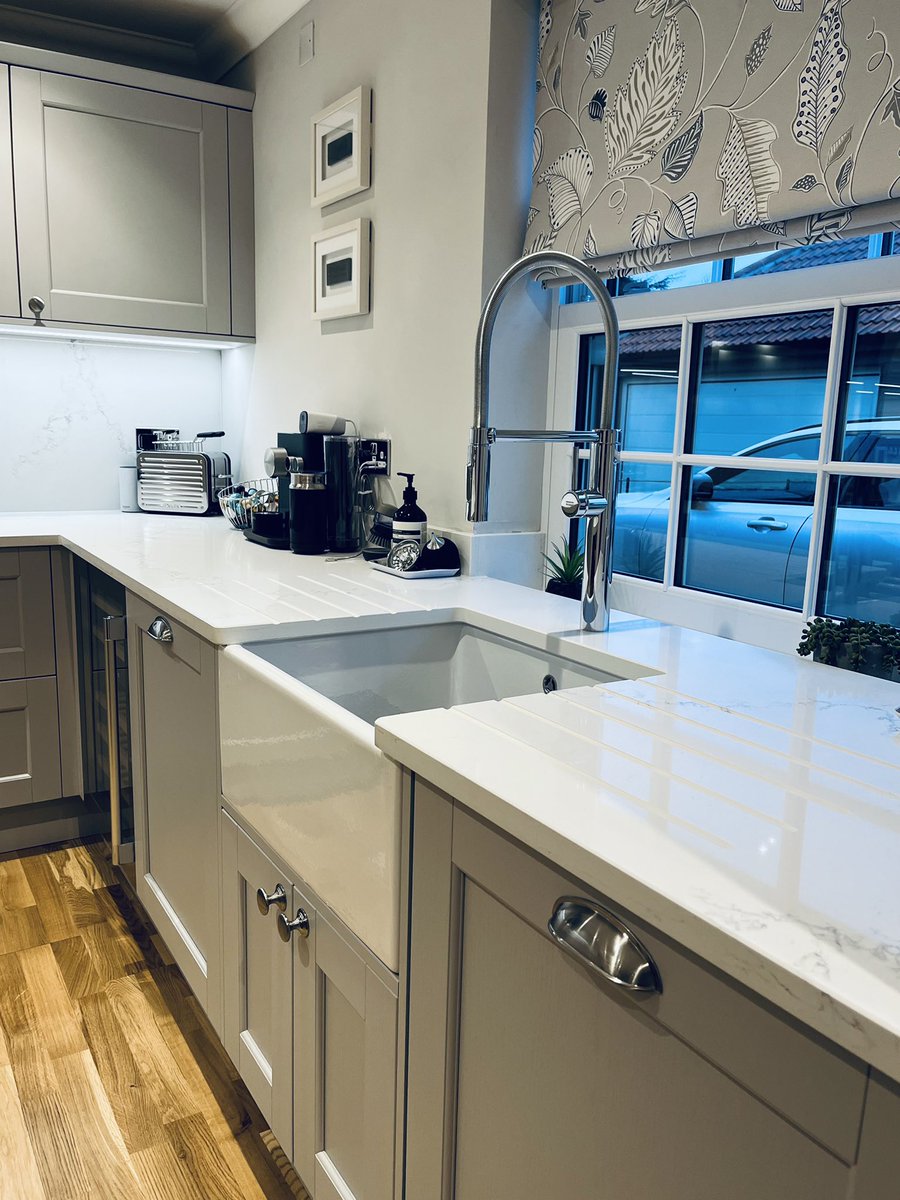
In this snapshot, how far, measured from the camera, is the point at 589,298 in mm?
1938

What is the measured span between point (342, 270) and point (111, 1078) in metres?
1.86

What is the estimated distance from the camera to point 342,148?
233 centimetres

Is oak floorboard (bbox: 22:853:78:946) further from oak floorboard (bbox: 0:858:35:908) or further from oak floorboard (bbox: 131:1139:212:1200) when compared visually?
oak floorboard (bbox: 131:1139:212:1200)

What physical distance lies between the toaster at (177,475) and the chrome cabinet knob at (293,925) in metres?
1.87

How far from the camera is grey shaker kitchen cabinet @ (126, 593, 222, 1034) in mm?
1534

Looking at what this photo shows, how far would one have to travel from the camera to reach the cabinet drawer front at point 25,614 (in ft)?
7.80

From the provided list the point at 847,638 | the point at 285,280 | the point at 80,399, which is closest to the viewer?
the point at 847,638

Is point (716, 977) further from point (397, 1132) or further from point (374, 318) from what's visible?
point (374, 318)

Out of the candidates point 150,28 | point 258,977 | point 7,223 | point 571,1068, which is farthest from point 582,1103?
point 150,28

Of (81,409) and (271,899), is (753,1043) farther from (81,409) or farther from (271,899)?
(81,409)

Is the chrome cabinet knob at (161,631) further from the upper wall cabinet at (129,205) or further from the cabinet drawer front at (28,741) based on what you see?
the upper wall cabinet at (129,205)

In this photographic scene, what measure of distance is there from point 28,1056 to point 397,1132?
1.05m

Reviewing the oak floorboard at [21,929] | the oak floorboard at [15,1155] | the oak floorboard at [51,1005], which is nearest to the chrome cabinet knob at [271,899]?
the oak floorboard at [15,1155]

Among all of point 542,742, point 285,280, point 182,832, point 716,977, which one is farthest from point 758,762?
point 285,280
